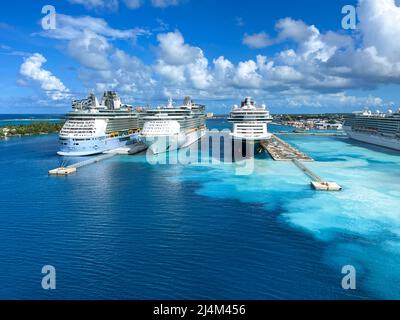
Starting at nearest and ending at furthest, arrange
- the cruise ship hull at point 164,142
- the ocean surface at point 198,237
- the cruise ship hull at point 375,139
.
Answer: the ocean surface at point 198,237 < the cruise ship hull at point 164,142 < the cruise ship hull at point 375,139

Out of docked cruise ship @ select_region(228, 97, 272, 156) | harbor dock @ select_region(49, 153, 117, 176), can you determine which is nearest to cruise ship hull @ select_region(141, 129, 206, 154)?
harbor dock @ select_region(49, 153, 117, 176)

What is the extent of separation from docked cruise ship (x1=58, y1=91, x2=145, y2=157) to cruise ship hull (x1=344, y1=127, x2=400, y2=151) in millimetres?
51924

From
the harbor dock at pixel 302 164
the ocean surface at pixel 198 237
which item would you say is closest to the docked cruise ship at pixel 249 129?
the harbor dock at pixel 302 164

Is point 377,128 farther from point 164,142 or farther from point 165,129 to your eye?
point 164,142

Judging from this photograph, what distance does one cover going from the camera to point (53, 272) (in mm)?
18797

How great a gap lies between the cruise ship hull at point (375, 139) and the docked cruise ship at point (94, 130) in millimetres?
51924

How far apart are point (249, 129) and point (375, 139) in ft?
125

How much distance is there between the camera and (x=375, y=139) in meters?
83.2

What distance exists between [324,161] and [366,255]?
39.4m

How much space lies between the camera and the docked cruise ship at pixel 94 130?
62.7 m

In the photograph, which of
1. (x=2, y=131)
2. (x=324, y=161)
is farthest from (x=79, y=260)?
(x=2, y=131)

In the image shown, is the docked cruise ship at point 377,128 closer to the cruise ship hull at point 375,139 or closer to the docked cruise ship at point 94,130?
the cruise ship hull at point 375,139

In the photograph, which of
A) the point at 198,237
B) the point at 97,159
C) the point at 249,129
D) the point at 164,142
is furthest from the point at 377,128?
the point at 198,237

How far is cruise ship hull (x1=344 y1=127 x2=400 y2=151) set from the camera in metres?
72.6
